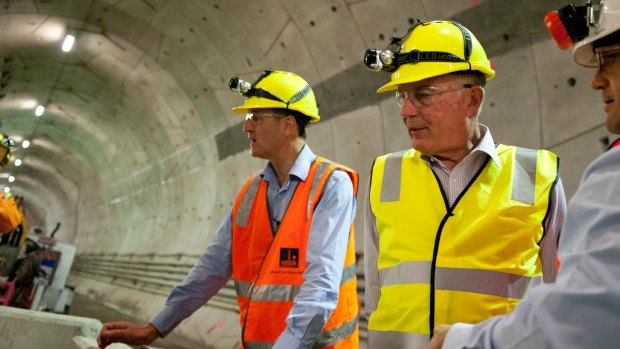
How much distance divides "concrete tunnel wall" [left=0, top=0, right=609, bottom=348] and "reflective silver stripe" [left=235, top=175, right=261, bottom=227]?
1843 mm

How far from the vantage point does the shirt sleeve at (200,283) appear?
2.96 meters

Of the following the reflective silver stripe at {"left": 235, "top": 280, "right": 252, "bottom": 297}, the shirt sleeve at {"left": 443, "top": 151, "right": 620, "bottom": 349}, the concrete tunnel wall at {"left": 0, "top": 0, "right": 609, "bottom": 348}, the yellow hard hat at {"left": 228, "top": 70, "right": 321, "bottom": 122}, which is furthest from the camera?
the concrete tunnel wall at {"left": 0, "top": 0, "right": 609, "bottom": 348}

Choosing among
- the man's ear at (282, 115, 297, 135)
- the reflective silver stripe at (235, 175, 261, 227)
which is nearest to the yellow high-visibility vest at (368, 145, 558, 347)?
the reflective silver stripe at (235, 175, 261, 227)

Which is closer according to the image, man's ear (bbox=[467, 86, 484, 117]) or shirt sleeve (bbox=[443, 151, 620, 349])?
shirt sleeve (bbox=[443, 151, 620, 349])

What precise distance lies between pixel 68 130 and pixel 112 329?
16.1m

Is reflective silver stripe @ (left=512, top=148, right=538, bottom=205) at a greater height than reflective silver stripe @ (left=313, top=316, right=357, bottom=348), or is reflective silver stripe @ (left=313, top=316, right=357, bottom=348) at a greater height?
reflective silver stripe @ (left=512, top=148, right=538, bottom=205)

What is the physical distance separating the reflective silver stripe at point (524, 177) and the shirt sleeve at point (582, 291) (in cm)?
98

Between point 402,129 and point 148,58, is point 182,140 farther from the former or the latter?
point 402,129

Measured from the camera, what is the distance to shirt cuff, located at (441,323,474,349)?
3.93ft

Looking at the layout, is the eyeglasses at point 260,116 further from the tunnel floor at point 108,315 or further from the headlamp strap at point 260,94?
the tunnel floor at point 108,315

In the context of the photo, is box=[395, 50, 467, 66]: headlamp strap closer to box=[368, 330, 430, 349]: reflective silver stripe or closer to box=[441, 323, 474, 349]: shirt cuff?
box=[368, 330, 430, 349]: reflective silver stripe

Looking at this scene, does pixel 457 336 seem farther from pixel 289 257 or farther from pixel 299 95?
pixel 299 95

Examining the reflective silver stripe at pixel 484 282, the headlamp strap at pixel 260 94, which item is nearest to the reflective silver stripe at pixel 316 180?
the headlamp strap at pixel 260 94

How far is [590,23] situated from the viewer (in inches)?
66.6
